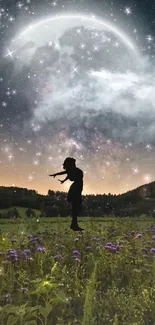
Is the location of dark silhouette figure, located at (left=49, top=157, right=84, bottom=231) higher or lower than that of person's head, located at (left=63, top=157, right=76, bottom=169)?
lower

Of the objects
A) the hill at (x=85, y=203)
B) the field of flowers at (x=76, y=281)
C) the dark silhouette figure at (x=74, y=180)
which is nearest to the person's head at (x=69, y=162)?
the dark silhouette figure at (x=74, y=180)

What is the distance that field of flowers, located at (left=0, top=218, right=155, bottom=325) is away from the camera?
5754 millimetres

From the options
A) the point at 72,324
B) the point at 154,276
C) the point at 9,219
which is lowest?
the point at 72,324

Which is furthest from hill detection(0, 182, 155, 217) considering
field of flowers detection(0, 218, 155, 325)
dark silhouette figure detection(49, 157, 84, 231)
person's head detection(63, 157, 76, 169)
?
person's head detection(63, 157, 76, 169)

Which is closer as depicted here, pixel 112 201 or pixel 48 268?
pixel 48 268

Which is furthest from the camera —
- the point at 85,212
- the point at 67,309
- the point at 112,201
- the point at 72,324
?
the point at 112,201

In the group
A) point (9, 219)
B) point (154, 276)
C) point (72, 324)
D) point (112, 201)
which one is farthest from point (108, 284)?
point (112, 201)

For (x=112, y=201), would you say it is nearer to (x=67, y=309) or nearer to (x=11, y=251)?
(x=11, y=251)

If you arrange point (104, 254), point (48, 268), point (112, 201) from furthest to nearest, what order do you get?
point (112, 201)
point (104, 254)
point (48, 268)

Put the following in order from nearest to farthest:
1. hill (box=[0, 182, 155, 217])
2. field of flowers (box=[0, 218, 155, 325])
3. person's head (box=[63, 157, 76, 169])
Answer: field of flowers (box=[0, 218, 155, 325]) → person's head (box=[63, 157, 76, 169]) → hill (box=[0, 182, 155, 217])

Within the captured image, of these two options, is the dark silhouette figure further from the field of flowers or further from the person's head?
the field of flowers

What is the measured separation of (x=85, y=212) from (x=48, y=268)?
1076 centimetres

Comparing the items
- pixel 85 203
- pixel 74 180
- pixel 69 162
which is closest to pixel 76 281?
pixel 74 180

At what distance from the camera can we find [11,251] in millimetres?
8062
